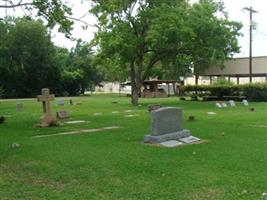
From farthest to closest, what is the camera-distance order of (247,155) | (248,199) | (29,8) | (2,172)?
1. (29,8)
2. (247,155)
3. (2,172)
4. (248,199)

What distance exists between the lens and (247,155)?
9.67 meters

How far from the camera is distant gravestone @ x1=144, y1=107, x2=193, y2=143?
1173cm

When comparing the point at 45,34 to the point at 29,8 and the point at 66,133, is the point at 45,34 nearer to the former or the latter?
the point at 29,8

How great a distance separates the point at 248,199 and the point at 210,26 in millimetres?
26605

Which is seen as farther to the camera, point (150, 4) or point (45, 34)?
point (45, 34)

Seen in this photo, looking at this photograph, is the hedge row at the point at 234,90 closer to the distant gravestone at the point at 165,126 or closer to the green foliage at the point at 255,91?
the green foliage at the point at 255,91

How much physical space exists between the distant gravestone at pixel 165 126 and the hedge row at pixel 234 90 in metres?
25.5

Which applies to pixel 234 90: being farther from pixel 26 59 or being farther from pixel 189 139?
pixel 26 59

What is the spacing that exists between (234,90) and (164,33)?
35.9 ft

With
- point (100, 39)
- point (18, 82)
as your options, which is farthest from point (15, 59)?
point (100, 39)

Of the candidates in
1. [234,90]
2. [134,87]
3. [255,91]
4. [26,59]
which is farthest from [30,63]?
[255,91]

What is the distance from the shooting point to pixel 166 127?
12.0 meters

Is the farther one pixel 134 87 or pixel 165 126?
pixel 134 87

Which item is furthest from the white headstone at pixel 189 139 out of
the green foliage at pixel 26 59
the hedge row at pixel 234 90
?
the green foliage at pixel 26 59
